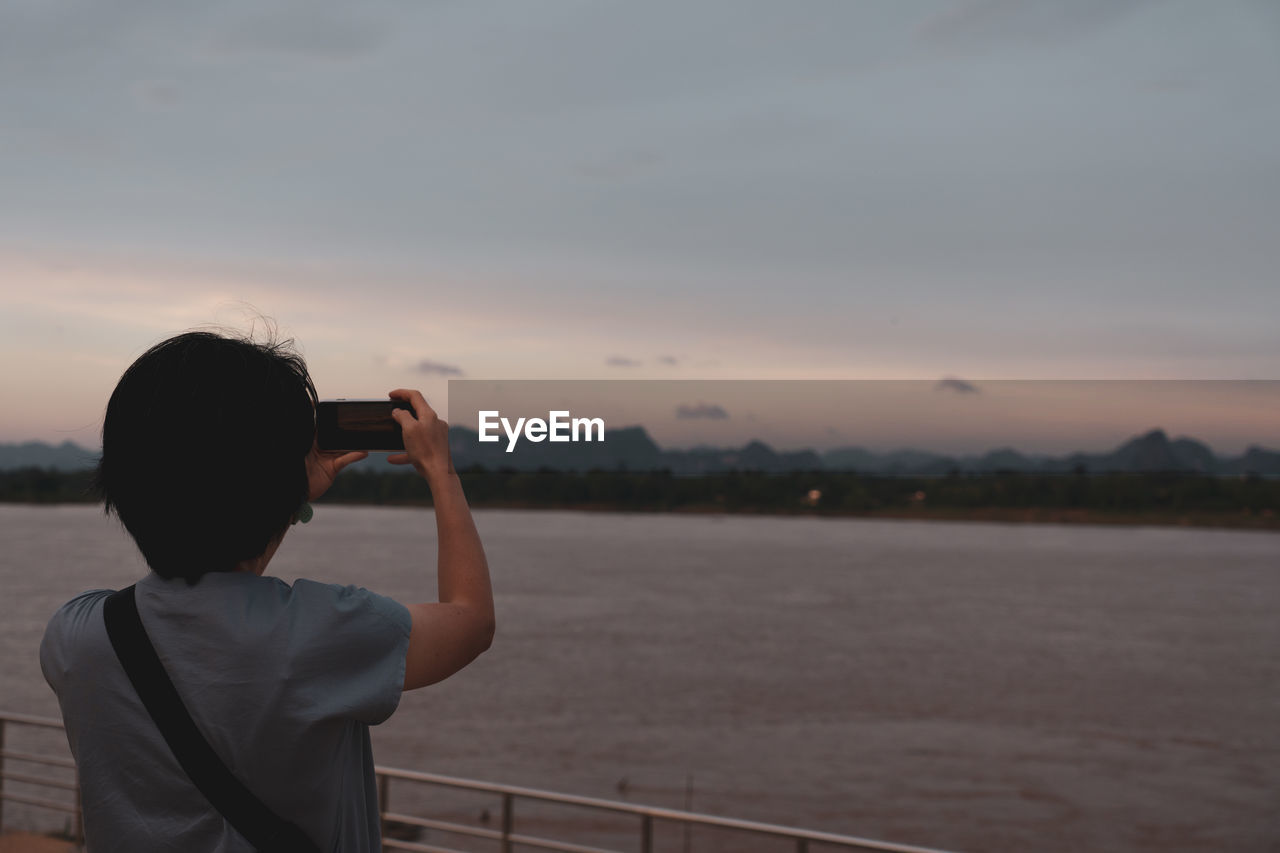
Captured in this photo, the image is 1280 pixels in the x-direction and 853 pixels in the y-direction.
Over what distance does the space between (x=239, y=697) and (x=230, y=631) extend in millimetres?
65

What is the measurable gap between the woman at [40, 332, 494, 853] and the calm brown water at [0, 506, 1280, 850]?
67.5 ft

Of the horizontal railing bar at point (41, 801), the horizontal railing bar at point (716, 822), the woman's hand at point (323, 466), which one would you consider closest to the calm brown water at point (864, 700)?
the horizontal railing bar at point (41, 801)

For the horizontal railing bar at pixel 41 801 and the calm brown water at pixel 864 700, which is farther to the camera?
the calm brown water at pixel 864 700

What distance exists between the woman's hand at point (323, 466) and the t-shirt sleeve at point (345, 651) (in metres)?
0.15

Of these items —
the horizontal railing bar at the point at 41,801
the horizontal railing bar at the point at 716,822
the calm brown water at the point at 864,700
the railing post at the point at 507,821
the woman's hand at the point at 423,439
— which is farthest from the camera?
the calm brown water at the point at 864,700

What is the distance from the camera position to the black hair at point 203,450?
1.10 metres

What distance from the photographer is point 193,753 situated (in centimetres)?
105

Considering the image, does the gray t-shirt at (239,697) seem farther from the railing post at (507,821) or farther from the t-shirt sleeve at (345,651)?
the railing post at (507,821)

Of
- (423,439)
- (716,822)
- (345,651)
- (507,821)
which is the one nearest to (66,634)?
(345,651)

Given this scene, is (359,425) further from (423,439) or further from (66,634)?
(66,634)

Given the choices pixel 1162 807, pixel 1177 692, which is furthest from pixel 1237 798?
pixel 1177 692

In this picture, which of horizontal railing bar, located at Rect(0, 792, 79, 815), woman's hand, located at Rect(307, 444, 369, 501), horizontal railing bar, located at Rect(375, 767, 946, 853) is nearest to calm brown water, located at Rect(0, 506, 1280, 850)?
horizontal railing bar, located at Rect(0, 792, 79, 815)

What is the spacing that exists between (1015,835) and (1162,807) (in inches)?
206

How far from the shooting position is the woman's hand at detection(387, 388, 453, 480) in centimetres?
118
